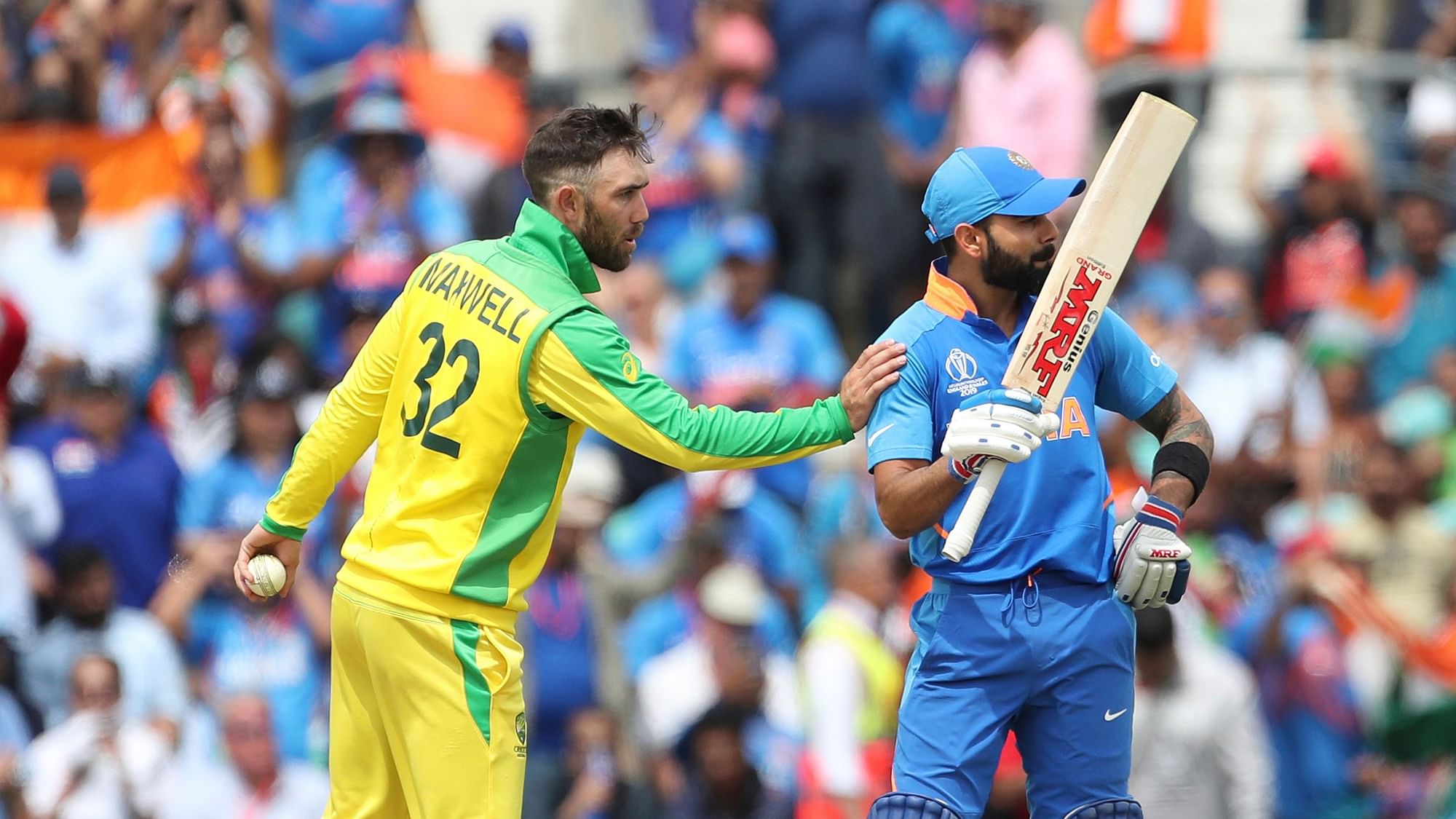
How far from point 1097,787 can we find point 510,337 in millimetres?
1991

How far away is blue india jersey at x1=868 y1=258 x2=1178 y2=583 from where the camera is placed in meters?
5.79

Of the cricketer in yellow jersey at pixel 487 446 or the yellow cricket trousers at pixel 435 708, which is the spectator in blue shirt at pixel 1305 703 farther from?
the yellow cricket trousers at pixel 435 708

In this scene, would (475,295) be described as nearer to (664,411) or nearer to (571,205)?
(571,205)

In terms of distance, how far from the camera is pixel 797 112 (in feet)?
40.8

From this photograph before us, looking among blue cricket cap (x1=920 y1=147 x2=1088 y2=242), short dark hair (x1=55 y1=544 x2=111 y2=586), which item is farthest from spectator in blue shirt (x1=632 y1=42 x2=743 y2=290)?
blue cricket cap (x1=920 y1=147 x2=1088 y2=242)

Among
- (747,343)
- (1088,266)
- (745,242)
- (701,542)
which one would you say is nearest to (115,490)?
(701,542)

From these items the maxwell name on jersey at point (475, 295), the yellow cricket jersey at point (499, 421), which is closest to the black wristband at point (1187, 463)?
the yellow cricket jersey at point (499, 421)

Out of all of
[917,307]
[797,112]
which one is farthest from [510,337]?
Result: [797,112]

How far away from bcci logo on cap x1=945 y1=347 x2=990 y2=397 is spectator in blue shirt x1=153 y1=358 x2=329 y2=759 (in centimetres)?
502

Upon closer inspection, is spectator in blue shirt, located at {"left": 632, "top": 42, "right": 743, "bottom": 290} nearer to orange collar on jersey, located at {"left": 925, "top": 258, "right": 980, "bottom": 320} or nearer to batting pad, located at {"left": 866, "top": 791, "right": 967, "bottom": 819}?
orange collar on jersey, located at {"left": 925, "top": 258, "right": 980, "bottom": 320}

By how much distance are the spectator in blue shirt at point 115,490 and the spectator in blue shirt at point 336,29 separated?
3209 millimetres

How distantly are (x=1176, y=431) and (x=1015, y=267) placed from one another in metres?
0.68

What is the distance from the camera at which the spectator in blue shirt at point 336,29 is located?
13117 mm

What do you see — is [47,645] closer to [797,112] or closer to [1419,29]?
[797,112]
